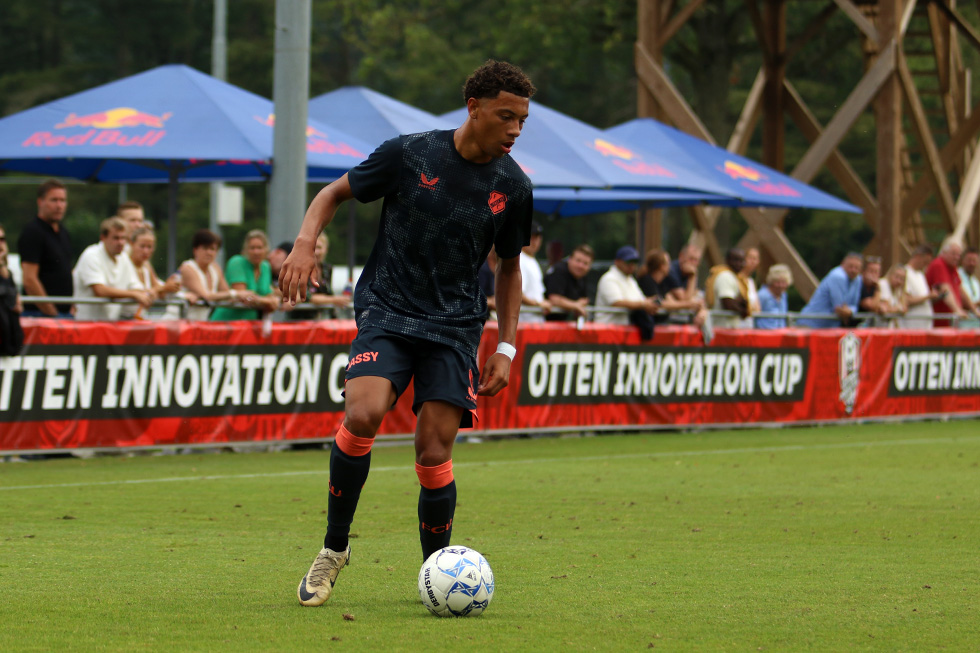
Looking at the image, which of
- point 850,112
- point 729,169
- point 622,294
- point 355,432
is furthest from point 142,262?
point 850,112

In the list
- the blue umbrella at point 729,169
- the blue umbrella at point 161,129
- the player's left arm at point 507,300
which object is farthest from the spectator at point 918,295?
the player's left arm at point 507,300

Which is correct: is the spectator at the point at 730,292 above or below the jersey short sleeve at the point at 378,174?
below

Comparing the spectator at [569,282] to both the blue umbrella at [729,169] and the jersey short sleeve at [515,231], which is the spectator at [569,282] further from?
the jersey short sleeve at [515,231]

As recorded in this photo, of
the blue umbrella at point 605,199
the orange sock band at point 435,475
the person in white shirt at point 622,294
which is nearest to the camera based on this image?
the orange sock band at point 435,475

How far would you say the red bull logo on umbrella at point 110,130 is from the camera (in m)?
13.9

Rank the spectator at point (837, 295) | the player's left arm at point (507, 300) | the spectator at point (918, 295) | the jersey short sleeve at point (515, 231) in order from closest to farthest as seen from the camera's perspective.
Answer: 1. the jersey short sleeve at point (515, 231)
2. the player's left arm at point (507, 300)
3. the spectator at point (837, 295)
4. the spectator at point (918, 295)

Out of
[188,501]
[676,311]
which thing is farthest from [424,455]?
[676,311]

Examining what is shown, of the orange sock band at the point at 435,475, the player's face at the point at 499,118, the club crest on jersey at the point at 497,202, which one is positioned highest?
the player's face at the point at 499,118

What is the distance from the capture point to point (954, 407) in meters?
19.0

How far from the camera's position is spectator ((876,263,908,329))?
1861cm

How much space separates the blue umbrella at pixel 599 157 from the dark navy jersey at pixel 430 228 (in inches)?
432

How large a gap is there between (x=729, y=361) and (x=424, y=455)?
11.2 meters

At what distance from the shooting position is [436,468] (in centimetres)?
564

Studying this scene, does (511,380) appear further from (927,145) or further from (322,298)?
(927,145)
